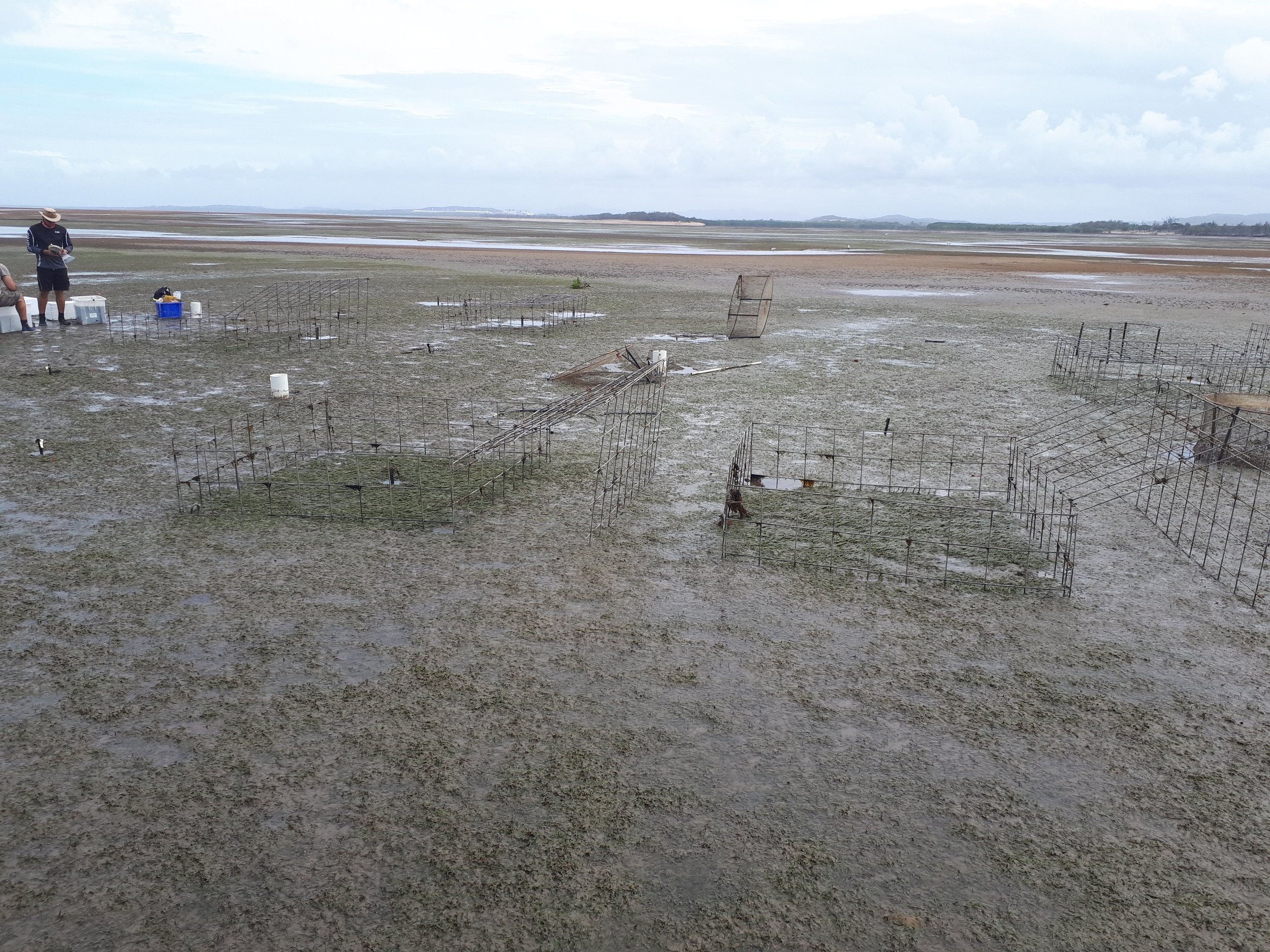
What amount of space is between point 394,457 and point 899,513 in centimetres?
825

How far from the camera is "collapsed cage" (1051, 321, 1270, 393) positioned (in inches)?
933

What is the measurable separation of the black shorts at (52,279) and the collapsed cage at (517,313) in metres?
11.0

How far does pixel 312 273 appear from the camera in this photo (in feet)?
162

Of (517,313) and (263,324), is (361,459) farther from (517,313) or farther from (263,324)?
(517,313)

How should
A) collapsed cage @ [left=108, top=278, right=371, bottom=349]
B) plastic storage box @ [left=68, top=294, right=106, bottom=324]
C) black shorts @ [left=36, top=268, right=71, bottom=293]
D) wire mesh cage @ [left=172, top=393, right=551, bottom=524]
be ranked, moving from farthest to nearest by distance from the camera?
1. plastic storage box @ [left=68, top=294, right=106, bottom=324]
2. collapsed cage @ [left=108, top=278, right=371, bottom=349]
3. black shorts @ [left=36, top=268, right=71, bottom=293]
4. wire mesh cage @ [left=172, top=393, right=551, bottom=524]

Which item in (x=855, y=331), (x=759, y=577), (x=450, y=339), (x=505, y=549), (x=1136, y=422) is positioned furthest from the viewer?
(x=855, y=331)

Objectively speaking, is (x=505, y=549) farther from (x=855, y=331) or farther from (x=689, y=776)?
(x=855, y=331)

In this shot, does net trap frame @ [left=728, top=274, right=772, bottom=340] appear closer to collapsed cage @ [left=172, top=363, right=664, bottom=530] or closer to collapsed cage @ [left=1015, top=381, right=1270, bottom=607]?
collapsed cage @ [left=172, top=363, right=664, bottom=530]

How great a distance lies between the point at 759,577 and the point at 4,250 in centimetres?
6273

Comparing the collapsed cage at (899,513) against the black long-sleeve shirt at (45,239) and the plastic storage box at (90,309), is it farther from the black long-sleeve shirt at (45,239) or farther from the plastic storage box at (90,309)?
the plastic storage box at (90,309)

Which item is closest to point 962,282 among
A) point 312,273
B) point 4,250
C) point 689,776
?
point 312,273

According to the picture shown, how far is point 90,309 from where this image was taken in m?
28.5

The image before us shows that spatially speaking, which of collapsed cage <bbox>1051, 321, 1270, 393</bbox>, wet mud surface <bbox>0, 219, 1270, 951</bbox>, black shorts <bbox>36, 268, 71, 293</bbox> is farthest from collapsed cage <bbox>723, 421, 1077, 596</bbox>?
black shorts <bbox>36, 268, 71, 293</bbox>

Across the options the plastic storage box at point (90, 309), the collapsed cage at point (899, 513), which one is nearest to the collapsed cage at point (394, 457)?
the collapsed cage at point (899, 513)
